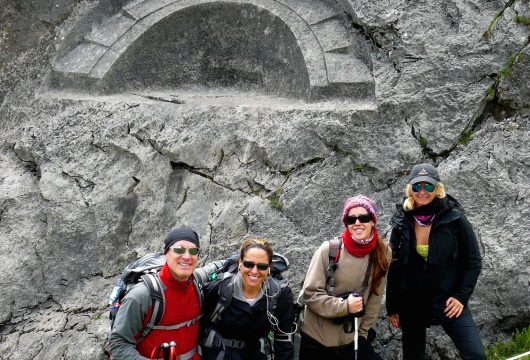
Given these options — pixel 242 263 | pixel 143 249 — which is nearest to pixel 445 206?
pixel 242 263

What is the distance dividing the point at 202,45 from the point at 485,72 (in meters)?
3.79

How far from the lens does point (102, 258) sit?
6.99 metres

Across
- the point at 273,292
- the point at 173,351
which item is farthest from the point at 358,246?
the point at 173,351

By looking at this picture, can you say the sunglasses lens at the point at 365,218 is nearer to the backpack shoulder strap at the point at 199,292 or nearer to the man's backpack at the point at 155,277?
the man's backpack at the point at 155,277

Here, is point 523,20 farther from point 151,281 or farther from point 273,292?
point 151,281

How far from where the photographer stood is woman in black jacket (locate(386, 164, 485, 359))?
4.72 m

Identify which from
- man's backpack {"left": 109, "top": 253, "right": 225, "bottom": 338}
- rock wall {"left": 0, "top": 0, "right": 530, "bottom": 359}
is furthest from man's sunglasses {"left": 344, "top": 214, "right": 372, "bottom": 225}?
rock wall {"left": 0, "top": 0, "right": 530, "bottom": 359}

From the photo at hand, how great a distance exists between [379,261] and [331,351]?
0.83m

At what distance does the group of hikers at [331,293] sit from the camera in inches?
170

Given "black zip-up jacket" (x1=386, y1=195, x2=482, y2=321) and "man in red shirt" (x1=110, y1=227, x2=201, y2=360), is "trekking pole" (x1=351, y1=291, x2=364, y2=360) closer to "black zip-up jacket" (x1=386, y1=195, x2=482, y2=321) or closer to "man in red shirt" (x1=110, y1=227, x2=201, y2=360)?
"black zip-up jacket" (x1=386, y1=195, x2=482, y2=321)

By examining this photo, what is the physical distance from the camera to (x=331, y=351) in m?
4.83

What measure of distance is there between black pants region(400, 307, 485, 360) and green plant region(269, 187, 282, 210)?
2.15m

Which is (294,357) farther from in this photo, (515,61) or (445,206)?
(515,61)

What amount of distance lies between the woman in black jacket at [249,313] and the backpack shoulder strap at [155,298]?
44cm
